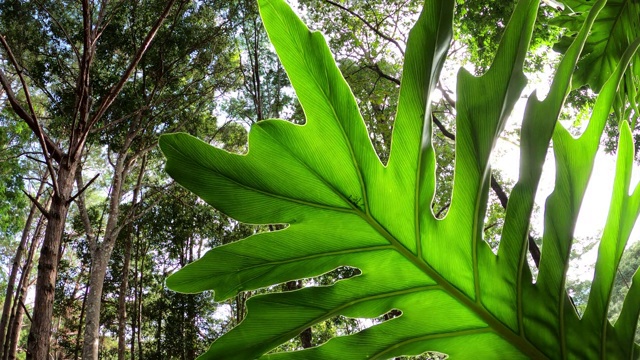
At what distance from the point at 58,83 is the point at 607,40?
357 inches

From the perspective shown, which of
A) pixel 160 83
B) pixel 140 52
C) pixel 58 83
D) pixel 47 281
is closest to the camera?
pixel 140 52

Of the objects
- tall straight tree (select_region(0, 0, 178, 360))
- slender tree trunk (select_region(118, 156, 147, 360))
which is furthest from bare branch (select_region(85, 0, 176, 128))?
slender tree trunk (select_region(118, 156, 147, 360))

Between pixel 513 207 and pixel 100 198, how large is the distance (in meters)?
15.8

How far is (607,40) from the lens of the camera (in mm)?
1419

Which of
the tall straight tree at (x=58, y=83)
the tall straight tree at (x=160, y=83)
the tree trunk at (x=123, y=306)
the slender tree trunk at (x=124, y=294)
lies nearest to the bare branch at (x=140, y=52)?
the tall straight tree at (x=58, y=83)

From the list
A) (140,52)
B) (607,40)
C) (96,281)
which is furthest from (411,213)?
(96,281)

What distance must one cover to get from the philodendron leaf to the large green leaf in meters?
0.83

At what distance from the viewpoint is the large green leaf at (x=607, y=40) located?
1297 millimetres

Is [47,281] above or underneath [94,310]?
underneath

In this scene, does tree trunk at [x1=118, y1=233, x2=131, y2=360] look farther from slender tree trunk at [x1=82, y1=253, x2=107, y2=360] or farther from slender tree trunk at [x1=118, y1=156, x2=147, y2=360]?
slender tree trunk at [x1=82, y1=253, x2=107, y2=360]

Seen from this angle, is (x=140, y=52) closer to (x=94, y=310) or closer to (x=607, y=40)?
(x=607, y=40)

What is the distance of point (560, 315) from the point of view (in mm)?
534

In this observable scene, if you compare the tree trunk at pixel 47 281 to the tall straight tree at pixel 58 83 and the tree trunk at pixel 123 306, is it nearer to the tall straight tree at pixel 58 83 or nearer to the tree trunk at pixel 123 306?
the tall straight tree at pixel 58 83

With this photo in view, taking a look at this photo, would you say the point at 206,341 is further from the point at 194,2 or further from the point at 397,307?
the point at 397,307
